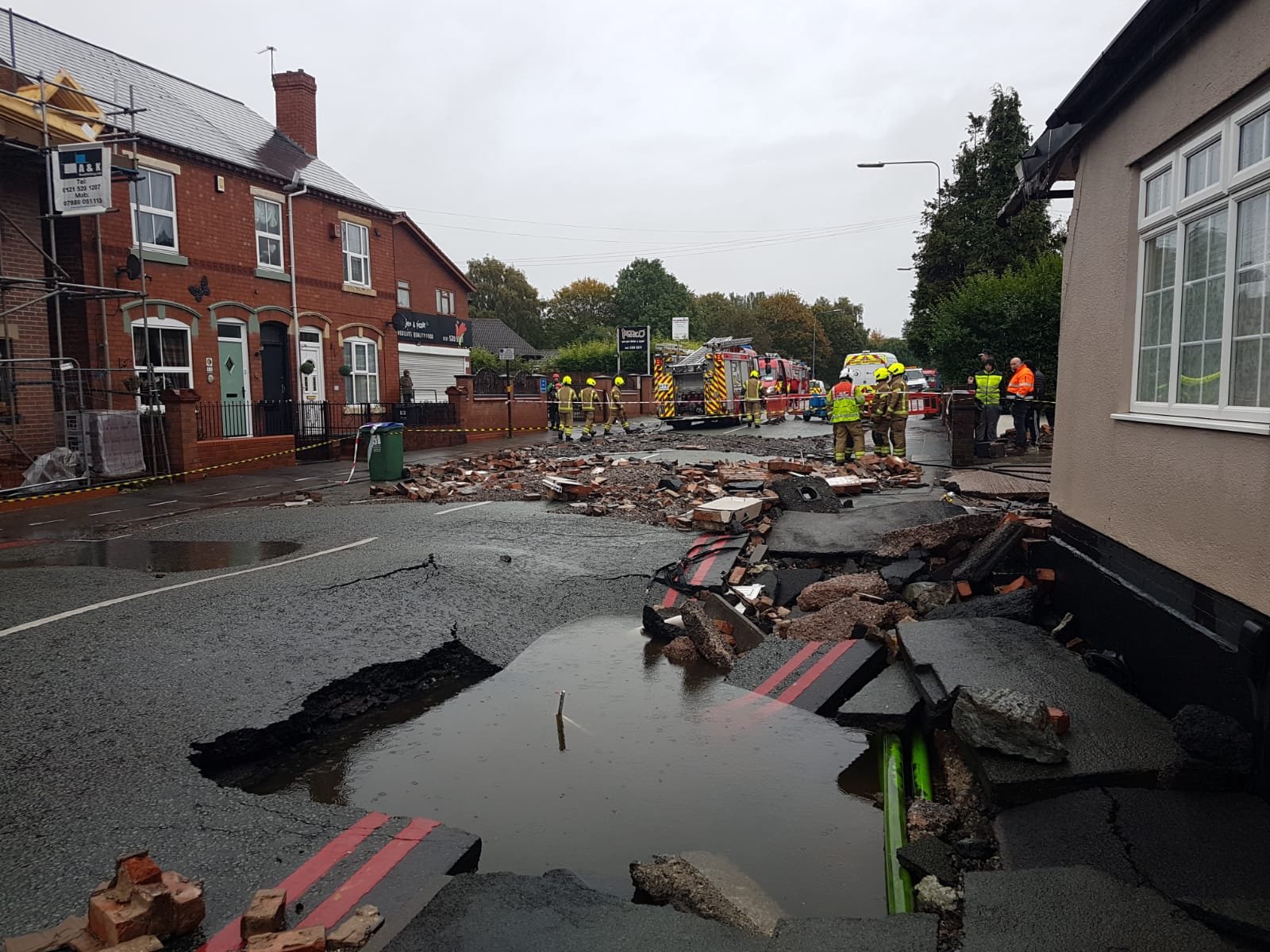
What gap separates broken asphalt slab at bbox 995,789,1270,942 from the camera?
9.89 ft

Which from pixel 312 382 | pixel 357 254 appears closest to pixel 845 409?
pixel 312 382

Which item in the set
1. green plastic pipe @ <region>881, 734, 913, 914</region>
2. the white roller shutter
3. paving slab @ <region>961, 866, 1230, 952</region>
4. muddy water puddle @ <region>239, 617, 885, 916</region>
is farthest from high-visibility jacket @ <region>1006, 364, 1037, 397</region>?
the white roller shutter

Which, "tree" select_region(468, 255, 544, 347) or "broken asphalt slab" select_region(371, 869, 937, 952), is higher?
"tree" select_region(468, 255, 544, 347)

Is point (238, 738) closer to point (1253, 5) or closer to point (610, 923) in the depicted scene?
point (610, 923)

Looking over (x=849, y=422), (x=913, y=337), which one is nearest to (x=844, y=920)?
(x=849, y=422)

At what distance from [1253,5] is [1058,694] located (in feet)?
11.2

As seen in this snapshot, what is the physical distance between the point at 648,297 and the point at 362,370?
57.6 m

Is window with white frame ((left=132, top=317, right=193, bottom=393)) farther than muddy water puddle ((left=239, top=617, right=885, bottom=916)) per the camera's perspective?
Yes

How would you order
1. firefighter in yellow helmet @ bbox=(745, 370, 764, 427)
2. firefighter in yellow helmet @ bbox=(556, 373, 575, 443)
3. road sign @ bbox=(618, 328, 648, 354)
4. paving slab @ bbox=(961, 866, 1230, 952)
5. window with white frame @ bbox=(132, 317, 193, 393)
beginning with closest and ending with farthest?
paving slab @ bbox=(961, 866, 1230, 952) < window with white frame @ bbox=(132, 317, 193, 393) < firefighter in yellow helmet @ bbox=(556, 373, 575, 443) < firefighter in yellow helmet @ bbox=(745, 370, 764, 427) < road sign @ bbox=(618, 328, 648, 354)

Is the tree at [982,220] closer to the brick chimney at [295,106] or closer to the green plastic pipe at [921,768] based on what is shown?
the brick chimney at [295,106]

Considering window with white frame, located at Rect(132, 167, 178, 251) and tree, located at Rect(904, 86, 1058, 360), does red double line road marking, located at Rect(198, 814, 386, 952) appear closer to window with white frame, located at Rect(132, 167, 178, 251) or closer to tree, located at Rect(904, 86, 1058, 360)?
window with white frame, located at Rect(132, 167, 178, 251)

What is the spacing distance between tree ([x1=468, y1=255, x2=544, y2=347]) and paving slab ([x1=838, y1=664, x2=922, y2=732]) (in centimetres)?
7410

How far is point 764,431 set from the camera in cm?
2856

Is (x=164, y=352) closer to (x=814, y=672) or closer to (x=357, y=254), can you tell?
(x=357, y=254)
